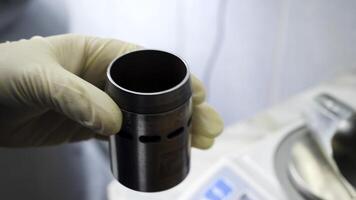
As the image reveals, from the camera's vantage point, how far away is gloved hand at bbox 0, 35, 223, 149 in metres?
0.52

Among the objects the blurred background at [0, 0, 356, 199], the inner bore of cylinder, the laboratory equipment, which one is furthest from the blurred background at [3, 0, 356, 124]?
the inner bore of cylinder

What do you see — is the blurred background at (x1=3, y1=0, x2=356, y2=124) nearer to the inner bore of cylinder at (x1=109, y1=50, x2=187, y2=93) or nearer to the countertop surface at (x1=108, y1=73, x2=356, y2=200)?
the countertop surface at (x1=108, y1=73, x2=356, y2=200)

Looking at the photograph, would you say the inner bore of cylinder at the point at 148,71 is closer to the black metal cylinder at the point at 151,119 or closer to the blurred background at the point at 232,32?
the black metal cylinder at the point at 151,119

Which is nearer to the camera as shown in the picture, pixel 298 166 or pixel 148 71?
pixel 148 71

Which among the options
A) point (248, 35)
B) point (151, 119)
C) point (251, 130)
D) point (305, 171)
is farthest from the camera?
point (248, 35)

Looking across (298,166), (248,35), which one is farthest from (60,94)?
(248,35)

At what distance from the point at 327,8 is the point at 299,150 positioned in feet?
0.90

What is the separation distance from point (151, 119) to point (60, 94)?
12 cm

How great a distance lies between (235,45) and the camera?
3.17 ft

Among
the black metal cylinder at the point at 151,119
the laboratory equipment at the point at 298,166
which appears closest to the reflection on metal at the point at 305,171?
the laboratory equipment at the point at 298,166

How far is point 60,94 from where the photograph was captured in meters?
0.53

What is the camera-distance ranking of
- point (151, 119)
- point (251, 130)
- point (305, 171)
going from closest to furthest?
point (151, 119) → point (305, 171) → point (251, 130)

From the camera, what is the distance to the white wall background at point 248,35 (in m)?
0.85

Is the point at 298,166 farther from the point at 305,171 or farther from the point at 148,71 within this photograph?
the point at 148,71
